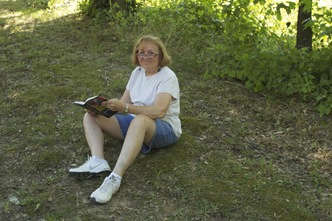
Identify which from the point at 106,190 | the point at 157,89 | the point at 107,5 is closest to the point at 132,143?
the point at 106,190

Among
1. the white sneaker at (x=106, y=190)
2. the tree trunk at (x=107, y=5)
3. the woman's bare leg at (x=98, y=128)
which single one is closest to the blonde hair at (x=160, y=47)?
the woman's bare leg at (x=98, y=128)

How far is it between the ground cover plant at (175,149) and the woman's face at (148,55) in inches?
34.4

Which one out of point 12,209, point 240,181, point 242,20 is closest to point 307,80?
point 242,20

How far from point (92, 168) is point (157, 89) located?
3.06 feet

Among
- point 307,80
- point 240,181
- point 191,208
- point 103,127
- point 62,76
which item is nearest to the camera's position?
point 191,208

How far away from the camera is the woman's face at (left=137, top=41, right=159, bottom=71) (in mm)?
3949

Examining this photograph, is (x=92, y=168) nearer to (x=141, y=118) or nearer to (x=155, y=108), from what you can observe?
(x=141, y=118)

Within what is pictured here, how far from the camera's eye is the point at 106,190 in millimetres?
3518

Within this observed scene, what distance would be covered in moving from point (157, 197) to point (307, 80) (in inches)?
108

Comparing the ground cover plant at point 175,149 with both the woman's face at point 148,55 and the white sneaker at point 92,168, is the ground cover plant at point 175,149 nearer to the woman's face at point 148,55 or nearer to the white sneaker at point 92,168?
the white sneaker at point 92,168

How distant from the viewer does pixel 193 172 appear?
3.96 m

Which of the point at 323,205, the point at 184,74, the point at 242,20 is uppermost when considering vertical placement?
the point at 242,20

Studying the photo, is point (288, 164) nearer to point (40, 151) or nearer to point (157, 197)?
point (157, 197)

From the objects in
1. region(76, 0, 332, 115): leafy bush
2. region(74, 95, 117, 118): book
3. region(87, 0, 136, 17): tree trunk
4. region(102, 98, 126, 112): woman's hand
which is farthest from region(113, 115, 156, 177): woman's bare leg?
region(87, 0, 136, 17): tree trunk
